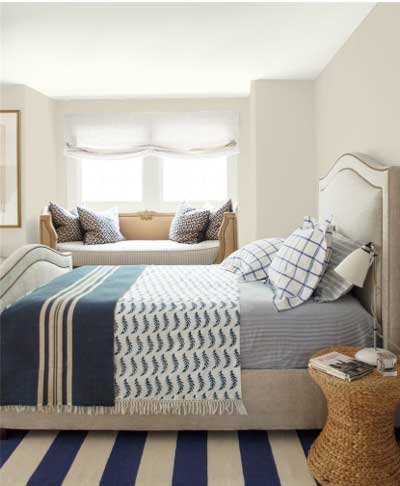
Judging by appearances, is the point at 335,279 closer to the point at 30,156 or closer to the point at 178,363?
the point at 178,363

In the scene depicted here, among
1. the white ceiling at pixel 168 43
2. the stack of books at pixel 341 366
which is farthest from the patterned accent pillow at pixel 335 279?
the white ceiling at pixel 168 43

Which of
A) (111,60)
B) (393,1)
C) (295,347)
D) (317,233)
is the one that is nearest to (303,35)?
(393,1)

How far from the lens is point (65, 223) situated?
16.2ft

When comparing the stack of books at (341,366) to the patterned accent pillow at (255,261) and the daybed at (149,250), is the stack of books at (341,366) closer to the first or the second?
the patterned accent pillow at (255,261)

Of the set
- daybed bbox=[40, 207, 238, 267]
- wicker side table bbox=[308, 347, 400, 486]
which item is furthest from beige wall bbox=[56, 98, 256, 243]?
wicker side table bbox=[308, 347, 400, 486]

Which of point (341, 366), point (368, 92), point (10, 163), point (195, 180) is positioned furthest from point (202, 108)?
point (341, 366)

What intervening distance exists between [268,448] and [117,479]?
64 centimetres

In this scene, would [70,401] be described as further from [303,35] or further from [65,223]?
[65,223]

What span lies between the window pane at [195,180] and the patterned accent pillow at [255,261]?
2.74 metres

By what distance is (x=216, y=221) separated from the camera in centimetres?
499

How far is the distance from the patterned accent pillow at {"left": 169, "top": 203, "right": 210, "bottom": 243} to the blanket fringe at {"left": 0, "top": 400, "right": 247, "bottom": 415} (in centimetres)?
317

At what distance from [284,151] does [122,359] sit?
3.16 m

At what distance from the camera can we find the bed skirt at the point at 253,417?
190 cm

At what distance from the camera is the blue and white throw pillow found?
2.01m
